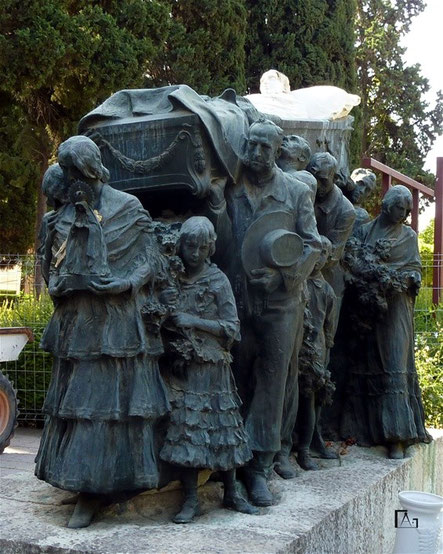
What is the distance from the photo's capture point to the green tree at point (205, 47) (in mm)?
15438

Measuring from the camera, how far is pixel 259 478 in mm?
4602

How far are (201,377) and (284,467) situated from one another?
4.17 feet

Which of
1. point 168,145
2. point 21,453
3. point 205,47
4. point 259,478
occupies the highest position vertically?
point 205,47

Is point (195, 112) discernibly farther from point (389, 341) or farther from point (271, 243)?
point (389, 341)

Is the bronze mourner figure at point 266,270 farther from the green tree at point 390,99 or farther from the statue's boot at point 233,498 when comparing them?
the green tree at point 390,99

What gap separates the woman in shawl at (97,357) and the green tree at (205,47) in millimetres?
11754

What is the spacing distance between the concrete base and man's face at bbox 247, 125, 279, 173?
1.78 metres

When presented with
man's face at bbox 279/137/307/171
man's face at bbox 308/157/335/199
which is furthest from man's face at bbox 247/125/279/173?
man's face at bbox 308/157/335/199

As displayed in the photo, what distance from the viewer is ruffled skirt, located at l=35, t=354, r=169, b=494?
385 centimetres

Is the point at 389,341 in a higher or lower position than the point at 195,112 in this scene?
lower

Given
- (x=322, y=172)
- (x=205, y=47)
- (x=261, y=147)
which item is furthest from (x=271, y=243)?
(x=205, y=47)

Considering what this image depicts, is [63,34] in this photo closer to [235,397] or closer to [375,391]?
[375,391]

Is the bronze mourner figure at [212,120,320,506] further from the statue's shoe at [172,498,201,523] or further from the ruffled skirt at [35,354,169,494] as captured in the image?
the ruffled skirt at [35,354,169,494]

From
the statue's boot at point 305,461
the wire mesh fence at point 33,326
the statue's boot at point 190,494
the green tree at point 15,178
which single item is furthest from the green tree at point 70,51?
the statue's boot at point 190,494
